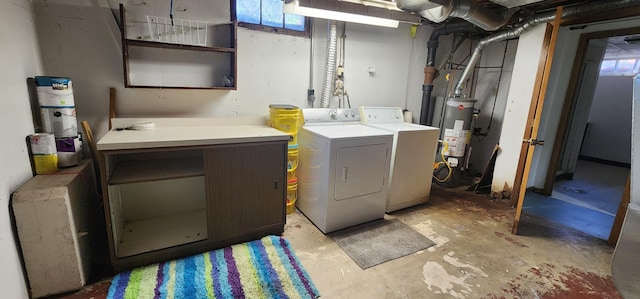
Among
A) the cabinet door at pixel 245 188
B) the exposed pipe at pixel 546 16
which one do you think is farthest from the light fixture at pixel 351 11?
the exposed pipe at pixel 546 16

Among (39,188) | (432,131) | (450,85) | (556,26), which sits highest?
(556,26)

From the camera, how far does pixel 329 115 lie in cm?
292

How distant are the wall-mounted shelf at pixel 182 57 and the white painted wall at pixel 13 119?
20.5 inches

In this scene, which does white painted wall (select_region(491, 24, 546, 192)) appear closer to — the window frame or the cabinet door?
the window frame

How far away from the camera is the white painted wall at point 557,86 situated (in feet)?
10.6

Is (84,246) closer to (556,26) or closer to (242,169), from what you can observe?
(242,169)

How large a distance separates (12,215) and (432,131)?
3271 millimetres

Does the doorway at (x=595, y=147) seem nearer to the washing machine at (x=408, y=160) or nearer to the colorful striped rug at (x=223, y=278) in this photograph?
the washing machine at (x=408, y=160)

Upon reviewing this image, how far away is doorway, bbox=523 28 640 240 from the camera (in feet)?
10.4

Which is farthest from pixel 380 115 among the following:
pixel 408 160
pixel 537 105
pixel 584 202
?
pixel 584 202

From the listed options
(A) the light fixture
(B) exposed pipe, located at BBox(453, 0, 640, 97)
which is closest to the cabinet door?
(A) the light fixture

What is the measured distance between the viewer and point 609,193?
3.89 m

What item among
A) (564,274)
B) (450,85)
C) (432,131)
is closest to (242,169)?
(432,131)

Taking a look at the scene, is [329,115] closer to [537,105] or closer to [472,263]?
[472,263]
